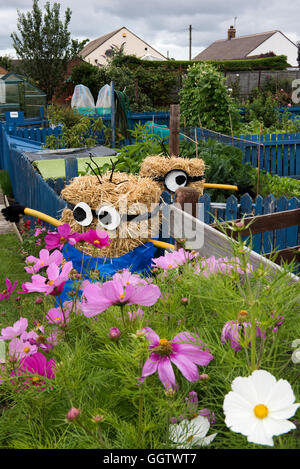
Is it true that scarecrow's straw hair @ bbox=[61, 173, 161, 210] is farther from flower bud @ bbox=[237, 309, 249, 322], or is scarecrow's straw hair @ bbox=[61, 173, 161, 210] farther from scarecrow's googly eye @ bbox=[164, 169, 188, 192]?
flower bud @ bbox=[237, 309, 249, 322]

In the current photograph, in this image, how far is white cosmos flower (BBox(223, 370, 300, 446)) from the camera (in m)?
0.49

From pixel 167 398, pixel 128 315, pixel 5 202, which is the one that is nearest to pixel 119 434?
pixel 167 398

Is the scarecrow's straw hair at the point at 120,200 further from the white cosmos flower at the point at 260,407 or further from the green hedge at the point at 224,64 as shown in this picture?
the green hedge at the point at 224,64

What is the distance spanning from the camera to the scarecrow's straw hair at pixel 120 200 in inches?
99.3

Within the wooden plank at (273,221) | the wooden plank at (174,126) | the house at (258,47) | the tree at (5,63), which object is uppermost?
the house at (258,47)

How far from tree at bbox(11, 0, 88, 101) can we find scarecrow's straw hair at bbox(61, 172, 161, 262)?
2830cm

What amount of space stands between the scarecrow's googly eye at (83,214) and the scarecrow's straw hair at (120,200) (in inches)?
2.4

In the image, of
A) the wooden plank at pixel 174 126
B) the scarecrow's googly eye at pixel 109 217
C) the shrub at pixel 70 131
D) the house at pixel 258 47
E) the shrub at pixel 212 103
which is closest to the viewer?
the scarecrow's googly eye at pixel 109 217

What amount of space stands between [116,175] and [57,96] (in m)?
27.9

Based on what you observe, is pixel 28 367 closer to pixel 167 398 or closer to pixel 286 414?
pixel 167 398

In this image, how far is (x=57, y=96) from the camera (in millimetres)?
28719

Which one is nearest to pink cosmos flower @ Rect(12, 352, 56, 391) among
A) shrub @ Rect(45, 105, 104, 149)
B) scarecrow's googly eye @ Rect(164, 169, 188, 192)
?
scarecrow's googly eye @ Rect(164, 169, 188, 192)

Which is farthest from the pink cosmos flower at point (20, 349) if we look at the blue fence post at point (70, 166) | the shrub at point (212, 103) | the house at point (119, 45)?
the house at point (119, 45)

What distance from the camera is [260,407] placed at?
1.70 ft
